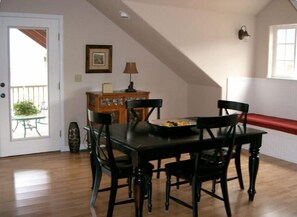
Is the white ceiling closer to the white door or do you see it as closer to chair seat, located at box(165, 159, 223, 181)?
the white door

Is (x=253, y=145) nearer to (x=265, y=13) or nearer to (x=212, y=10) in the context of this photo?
(x=212, y=10)

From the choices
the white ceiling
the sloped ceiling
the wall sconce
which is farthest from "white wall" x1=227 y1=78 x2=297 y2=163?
the white ceiling

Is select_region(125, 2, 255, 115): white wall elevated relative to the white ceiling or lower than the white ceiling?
lower

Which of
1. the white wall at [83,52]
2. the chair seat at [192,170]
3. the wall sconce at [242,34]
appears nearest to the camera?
the chair seat at [192,170]

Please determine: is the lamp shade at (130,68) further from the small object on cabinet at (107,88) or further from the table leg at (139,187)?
the table leg at (139,187)

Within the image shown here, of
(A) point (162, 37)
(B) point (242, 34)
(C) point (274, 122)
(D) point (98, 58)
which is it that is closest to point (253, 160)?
(C) point (274, 122)

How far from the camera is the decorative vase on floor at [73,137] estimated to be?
18.7 ft

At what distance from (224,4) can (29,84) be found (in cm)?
311

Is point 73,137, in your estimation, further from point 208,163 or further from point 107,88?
point 208,163

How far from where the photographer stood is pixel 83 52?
5.84 metres

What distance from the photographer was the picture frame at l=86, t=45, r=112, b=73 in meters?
5.86

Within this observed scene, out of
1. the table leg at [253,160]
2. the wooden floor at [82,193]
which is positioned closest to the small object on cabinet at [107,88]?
the wooden floor at [82,193]

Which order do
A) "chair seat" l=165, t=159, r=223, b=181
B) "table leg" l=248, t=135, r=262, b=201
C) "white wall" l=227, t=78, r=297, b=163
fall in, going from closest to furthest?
"chair seat" l=165, t=159, r=223, b=181
"table leg" l=248, t=135, r=262, b=201
"white wall" l=227, t=78, r=297, b=163

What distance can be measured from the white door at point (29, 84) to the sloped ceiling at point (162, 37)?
916 mm
